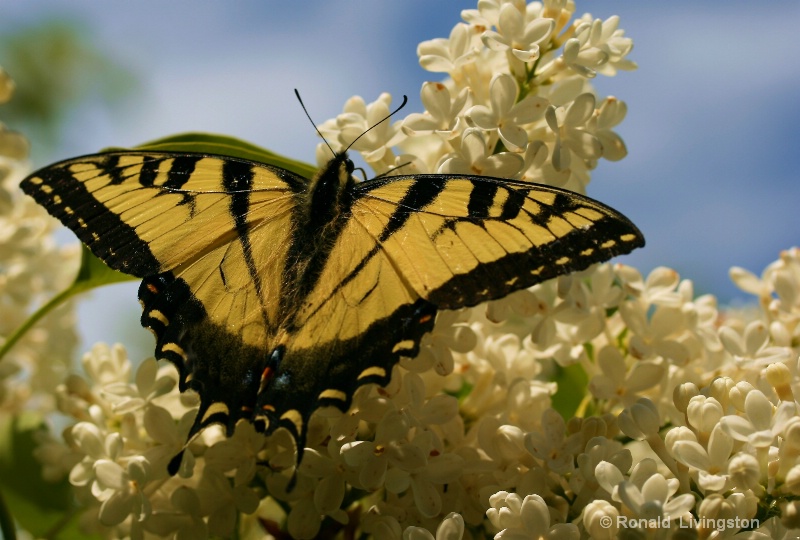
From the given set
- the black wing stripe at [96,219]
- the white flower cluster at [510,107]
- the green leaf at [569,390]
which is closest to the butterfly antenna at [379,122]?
the white flower cluster at [510,107]

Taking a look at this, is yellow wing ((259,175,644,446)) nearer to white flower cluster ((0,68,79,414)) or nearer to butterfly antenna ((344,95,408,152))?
butterfly antenna ((344,95,408,152))

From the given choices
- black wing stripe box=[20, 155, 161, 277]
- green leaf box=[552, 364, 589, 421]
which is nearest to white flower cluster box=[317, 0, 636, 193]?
black wing stripe box=[20, 155, 161, 277]

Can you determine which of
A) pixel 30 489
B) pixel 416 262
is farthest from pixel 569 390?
pixel 30 489

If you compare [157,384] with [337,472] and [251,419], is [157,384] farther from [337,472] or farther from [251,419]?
[337,472]

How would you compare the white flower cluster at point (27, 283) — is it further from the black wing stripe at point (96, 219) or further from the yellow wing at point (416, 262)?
the yellow wing at point (416, 262)

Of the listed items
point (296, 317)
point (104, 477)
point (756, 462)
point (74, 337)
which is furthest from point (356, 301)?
point (74, 337)

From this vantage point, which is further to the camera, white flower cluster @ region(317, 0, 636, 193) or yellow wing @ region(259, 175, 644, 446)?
white flower cluster @ region(317, 0, 636, 193)

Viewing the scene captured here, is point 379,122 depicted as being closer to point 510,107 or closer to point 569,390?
point 510,107

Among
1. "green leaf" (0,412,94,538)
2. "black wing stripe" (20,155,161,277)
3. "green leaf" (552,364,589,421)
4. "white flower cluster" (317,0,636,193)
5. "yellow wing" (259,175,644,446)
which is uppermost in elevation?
"white flower cluster" (317,0,636,193)
